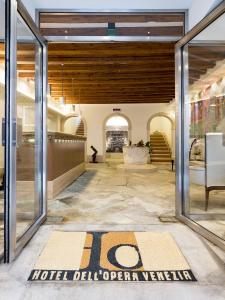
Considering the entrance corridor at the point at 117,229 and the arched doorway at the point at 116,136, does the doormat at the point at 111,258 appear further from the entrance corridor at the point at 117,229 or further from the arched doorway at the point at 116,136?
the arched doorway at the point at 116,136

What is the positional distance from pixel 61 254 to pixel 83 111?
11647 millimetres

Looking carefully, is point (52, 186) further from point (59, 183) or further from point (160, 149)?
point (160, 149)

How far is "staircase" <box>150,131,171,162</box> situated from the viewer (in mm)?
13219

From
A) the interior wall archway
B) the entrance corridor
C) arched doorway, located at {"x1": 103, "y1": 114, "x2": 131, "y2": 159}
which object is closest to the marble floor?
the entrance corridor

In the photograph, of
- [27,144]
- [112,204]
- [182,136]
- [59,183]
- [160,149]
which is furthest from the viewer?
[160,149]

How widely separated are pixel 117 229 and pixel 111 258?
730 millimetres

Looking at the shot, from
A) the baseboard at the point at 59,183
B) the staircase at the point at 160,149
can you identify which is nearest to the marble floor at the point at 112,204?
the baseboard at the point at 59,183

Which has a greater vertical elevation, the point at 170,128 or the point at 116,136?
the point at 170,128

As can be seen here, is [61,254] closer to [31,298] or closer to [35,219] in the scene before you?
[31,298]

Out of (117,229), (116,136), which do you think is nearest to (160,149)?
(116,136)

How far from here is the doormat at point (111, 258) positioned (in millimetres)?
1913

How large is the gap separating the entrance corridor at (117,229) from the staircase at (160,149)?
8109 millimetres

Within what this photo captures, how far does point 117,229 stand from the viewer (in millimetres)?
2924

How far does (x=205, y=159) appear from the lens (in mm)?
3705
